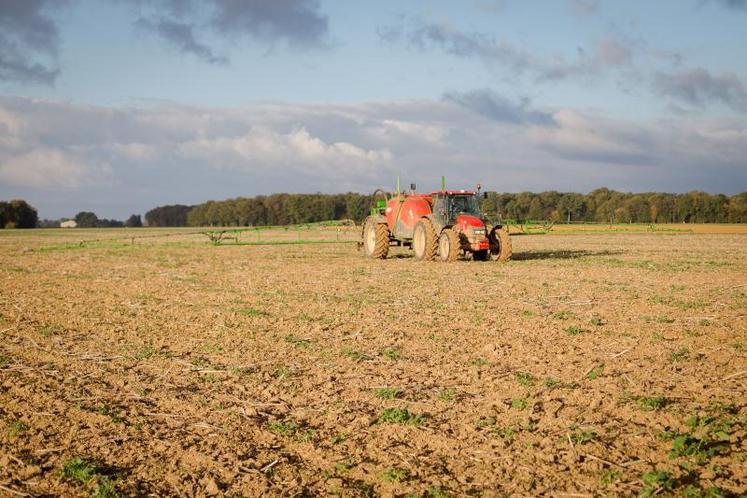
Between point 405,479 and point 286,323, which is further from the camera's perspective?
point 286,323

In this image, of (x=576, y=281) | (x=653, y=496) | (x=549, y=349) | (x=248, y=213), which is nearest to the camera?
(x=653, y=496)

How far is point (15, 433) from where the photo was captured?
487cm

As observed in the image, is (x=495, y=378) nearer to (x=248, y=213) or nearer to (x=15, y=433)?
(x=15, y=433)

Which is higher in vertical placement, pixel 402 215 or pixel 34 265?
pixel 402 215

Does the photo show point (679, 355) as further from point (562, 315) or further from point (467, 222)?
point (467, 222)

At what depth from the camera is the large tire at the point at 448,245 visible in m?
18.5

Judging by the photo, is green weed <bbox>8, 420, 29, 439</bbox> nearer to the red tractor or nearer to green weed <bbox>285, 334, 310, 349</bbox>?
green weed <bbox>285, 334, 310, 349</bbox>

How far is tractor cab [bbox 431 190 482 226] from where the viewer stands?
19.4 m

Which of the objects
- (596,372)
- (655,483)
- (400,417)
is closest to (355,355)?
(400,417)

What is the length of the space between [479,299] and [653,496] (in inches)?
313

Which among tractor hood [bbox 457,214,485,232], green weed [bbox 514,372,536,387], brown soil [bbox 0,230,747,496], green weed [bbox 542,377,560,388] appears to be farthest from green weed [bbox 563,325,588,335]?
tractor hood [bbox 457,214,485,232]

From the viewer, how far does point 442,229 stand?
19.4 metres

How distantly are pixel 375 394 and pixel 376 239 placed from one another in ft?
51.5

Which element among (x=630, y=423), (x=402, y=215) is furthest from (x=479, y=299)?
(x=402, y=215)
